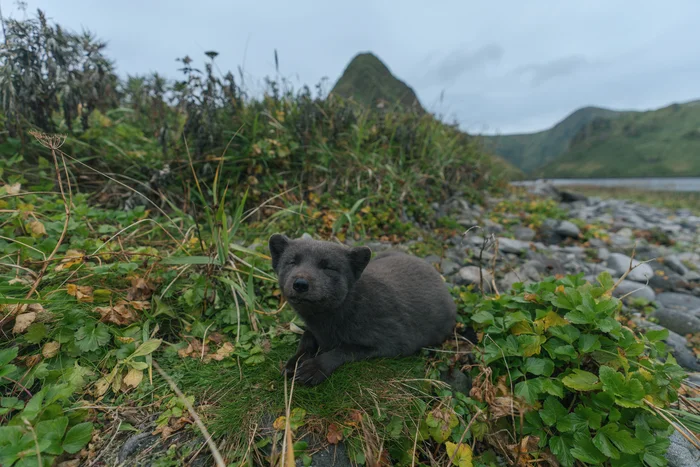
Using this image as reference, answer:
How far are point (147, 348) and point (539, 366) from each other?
2967 mm

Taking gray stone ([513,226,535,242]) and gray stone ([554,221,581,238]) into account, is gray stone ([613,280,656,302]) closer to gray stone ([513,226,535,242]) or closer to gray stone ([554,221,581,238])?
gray stone ([513,226,535,242])

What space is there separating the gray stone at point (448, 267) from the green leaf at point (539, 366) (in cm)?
210

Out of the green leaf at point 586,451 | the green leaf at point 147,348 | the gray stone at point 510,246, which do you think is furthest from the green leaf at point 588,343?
the gray stone at point 510,246

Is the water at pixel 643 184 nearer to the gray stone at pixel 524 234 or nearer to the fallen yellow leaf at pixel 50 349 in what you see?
the gray stone at pixel 524 234

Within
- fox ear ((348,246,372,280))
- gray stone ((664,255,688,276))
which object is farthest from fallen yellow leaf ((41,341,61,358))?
gray stone ((664,255,688,276))

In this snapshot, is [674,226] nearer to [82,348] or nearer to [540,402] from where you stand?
[540,402]

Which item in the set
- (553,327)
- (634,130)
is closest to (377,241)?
(553,327)

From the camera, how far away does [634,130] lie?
Result: 369ft

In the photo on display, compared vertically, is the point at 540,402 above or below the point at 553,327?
below

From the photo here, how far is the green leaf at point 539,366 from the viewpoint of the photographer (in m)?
2.33

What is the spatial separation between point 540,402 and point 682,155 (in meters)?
131

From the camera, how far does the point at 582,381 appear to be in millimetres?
2133

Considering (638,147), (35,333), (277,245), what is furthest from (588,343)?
(638,147)

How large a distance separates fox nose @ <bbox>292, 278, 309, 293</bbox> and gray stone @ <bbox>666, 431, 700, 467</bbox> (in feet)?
8.72
